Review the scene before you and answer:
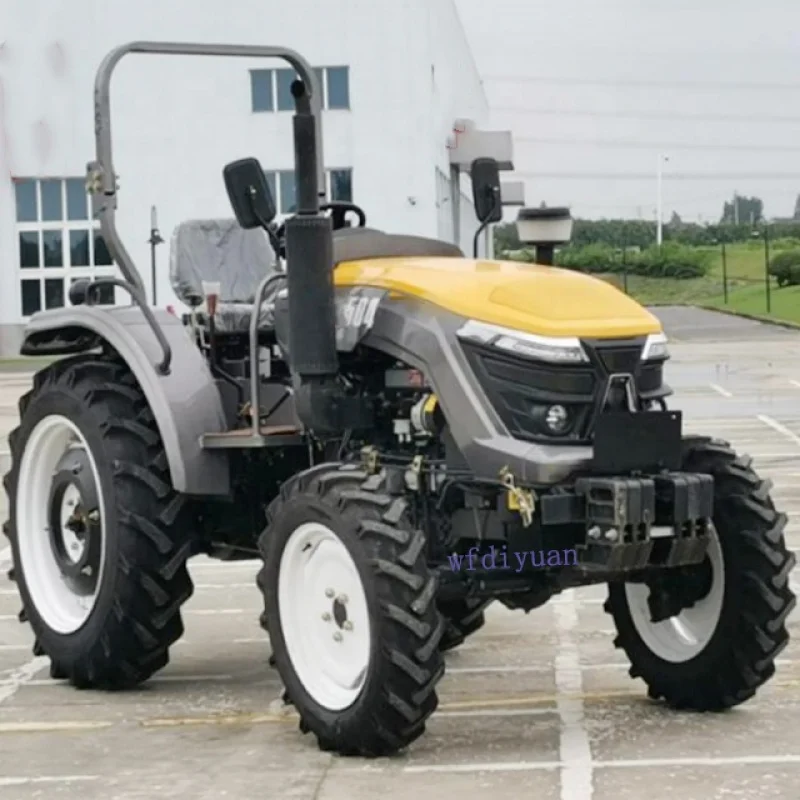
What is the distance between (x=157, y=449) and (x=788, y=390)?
2403 cm

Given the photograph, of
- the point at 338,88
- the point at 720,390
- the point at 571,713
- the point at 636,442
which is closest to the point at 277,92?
the point at 338,88

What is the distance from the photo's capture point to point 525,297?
7.12 meters

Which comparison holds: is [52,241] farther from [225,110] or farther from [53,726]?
[53,726]

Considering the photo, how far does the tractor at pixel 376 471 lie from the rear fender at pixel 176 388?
1 cm

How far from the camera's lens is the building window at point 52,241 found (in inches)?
2357

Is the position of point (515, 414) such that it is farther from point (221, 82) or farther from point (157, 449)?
point (221, 82)

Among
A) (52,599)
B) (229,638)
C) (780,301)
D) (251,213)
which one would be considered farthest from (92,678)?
(780,301)

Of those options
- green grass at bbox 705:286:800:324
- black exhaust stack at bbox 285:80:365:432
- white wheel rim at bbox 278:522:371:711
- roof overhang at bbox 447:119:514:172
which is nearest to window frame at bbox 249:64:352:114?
roof overhang at bbox 447:119:514:172

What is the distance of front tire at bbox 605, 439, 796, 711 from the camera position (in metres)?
7.44

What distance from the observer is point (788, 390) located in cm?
3122

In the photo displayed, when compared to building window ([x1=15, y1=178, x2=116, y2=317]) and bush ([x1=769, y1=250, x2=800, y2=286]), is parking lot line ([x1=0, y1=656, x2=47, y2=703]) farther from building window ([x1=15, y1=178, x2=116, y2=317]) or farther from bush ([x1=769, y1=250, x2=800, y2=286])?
bush ([x1=769, y1=250, x2=800, y2=286])

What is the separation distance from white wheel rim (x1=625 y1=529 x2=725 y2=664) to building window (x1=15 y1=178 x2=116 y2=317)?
171 ft

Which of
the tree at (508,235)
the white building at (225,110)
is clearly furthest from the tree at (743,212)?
the tree at (508,235)

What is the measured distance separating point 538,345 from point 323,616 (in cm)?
124
